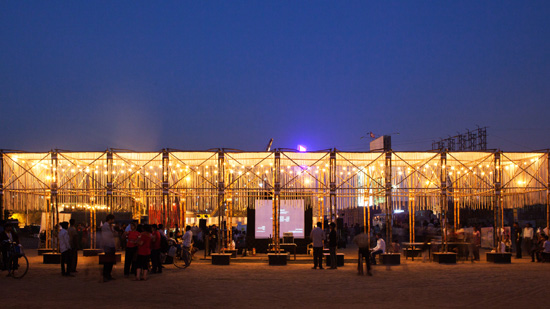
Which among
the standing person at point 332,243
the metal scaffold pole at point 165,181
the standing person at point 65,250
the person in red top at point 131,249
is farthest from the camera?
the metal scaffold pole at point 165,181

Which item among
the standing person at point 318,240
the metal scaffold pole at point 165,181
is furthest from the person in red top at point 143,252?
the standing person at point 318,240

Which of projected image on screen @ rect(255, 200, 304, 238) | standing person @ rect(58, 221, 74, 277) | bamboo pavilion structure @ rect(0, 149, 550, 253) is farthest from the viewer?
projected image on screen @ rect(255, 200, 304, 238)

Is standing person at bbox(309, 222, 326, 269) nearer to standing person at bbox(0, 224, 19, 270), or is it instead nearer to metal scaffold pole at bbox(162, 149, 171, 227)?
metal scaffold pole at bbox(162, 149, 171, 227)

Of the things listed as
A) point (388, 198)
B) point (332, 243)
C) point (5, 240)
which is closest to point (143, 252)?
point (5, 240)

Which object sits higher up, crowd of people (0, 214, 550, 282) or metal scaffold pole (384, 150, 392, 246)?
metal scaffold pole (384, 150, 392, 246)

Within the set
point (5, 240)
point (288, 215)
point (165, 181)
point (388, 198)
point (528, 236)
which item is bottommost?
point (528, 236)

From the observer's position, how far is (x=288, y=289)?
11.6 metres

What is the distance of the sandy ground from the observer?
9.63 m

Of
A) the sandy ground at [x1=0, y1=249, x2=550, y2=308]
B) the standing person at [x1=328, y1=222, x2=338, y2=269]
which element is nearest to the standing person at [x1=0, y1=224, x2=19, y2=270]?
the sandy ground at [x1=0, y1=249, x2=550, y2=308]

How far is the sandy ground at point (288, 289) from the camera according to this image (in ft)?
31.6

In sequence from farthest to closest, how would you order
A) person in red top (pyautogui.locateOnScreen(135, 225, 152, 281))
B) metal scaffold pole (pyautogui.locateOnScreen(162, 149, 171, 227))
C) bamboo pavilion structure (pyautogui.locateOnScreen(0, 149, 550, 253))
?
bamboo pavilion structure (pyautogui.locateOnScreen(0, 149, 550, 253)), metal scaffold pole (pyautogui.locateOnScreen(162, 149, 171, 227)), person in red top (pyautogui.locateOnScreen(135, 225, 152, 281))

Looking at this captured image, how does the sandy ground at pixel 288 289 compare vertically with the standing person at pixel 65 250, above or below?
below

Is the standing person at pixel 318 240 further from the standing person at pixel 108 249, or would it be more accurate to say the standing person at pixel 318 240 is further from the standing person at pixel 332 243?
the standing person at pixel 108 249

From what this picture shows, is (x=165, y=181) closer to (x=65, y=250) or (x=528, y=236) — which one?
(x=65, y=250)
